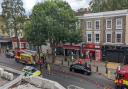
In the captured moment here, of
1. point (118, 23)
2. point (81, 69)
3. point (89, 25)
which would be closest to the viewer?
point (81, 69)

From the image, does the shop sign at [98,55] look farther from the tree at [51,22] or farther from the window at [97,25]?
the tree at [51,22]

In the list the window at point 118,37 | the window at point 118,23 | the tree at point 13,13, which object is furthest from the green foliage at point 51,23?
the tree at point 13,13

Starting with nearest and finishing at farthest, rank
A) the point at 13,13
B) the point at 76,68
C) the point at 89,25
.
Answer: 1. the point at 76,68
2. the point at 89,25
3. the point at 13,13

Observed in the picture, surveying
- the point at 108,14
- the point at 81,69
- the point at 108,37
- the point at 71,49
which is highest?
the point at 108,14

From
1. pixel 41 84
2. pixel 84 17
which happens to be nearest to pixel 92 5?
pixel 84 17

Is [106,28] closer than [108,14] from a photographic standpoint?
No

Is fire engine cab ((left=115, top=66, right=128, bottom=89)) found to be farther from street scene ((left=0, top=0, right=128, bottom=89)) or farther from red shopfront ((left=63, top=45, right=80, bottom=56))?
red shopfront ((left=63, top=45, right=80, bottom=56))

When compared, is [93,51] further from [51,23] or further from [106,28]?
→ [51,23]

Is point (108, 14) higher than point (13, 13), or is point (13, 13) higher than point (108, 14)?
point (13, 13)

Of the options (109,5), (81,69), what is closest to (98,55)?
A: (81,69)

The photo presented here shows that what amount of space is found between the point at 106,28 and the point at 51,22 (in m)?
11.9

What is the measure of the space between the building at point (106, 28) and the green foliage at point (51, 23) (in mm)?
6085

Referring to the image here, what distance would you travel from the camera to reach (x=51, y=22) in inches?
1775

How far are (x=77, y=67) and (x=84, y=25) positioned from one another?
15306mm
